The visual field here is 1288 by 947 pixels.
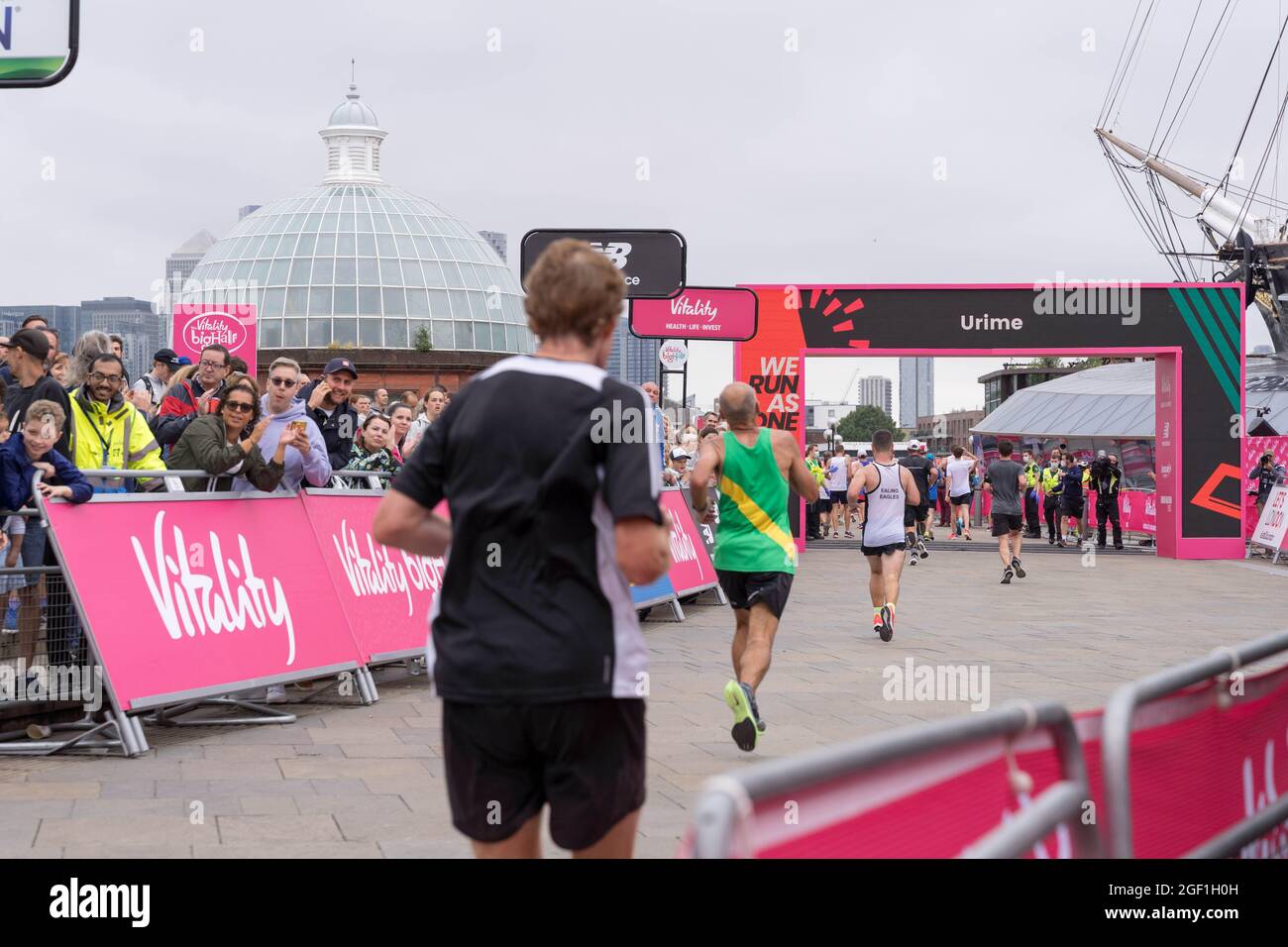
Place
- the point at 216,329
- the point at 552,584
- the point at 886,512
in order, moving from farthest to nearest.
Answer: the point at 216,329 → the point at 886,512 → the point at 552,584

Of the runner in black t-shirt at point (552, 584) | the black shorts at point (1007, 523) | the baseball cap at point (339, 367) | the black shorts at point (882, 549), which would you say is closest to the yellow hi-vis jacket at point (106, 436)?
the baseball cap at point (339, 367)

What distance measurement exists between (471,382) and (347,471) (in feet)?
23.0

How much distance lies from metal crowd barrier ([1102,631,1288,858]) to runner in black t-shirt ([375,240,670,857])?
1.00 m

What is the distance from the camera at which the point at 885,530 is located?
13.2 metres

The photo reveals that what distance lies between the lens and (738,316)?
62.8 feet

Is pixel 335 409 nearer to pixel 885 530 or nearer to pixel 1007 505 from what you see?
pixel 885 530

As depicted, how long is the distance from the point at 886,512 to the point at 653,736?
5.67 meters

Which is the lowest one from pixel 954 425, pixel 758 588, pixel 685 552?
pixel 685 552

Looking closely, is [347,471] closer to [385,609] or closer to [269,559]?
[385,609]

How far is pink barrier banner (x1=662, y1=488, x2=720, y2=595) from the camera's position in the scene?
15086mm

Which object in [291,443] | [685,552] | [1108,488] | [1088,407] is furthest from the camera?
[1088,407]

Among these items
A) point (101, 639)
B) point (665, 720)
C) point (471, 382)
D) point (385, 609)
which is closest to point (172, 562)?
point (101, 639)

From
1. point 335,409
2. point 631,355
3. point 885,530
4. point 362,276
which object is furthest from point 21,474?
point 631,355

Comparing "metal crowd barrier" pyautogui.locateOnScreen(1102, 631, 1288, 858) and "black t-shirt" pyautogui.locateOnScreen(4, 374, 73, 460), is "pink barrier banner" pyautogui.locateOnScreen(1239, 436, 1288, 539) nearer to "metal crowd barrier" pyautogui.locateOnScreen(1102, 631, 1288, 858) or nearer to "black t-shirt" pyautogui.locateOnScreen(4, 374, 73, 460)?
"black t-shirt" pyautogui.locateOnScreen(4, 374, 73, 460)
